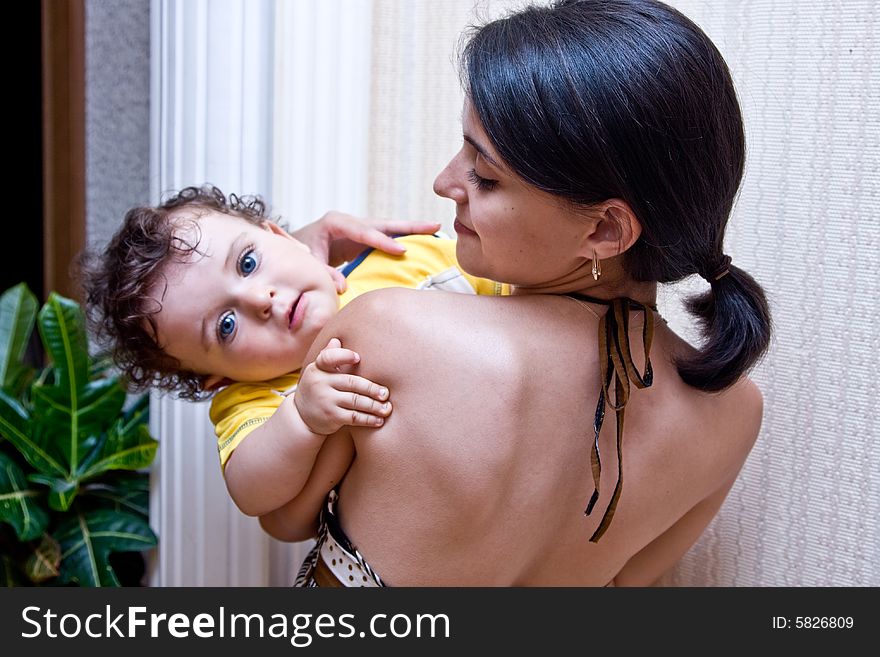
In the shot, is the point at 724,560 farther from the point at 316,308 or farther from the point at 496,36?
the point at 496,36

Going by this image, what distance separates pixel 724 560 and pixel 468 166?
34.9 inches

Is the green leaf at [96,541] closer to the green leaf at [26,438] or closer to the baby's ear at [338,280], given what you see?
the green leaf at [26,438]

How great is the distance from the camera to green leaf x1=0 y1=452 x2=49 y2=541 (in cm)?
174

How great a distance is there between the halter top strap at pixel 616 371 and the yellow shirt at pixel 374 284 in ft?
0.92

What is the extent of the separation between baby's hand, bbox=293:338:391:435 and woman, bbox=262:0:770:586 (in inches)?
0.7

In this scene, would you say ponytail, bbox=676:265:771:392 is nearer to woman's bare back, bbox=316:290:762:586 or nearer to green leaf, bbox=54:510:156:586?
woman's bare back, bbox=316:290:762:586

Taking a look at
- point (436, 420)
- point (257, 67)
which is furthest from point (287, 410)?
point (257, 67)

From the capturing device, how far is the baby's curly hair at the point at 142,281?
1345 mm

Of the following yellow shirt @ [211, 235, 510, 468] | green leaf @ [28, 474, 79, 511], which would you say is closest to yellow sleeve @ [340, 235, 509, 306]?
yellow shirt @ [211, 235, 510, 468]

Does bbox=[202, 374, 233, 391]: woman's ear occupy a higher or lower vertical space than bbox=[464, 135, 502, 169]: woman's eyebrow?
lower

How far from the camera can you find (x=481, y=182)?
1.03 m

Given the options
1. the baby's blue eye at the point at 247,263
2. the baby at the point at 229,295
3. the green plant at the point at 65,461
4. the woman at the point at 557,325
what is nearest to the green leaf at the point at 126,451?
the green plant at the point at 65,461

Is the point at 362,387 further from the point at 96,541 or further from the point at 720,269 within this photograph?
the point at 96,541

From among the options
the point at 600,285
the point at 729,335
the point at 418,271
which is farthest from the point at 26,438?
the point at 729,335
